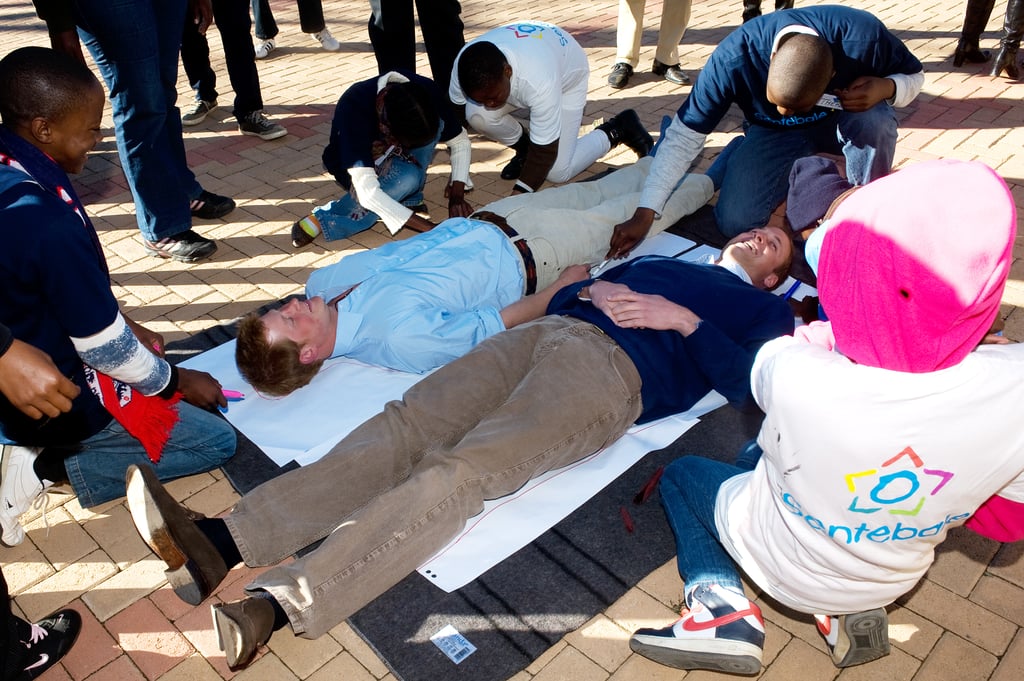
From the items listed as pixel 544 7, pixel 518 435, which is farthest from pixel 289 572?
pixel 544 7

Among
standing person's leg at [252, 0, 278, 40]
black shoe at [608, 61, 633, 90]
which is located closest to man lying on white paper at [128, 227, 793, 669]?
black shoe at [608, 61, 633, 90]

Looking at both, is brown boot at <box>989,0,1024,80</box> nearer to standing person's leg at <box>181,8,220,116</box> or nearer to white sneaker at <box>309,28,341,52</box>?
white sneaker at <box>309,28,341,52</box>

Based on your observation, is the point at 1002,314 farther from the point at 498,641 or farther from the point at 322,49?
the point at 322,49

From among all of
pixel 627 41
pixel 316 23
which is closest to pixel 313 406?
pixel 627 41

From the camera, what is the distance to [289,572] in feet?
7.39

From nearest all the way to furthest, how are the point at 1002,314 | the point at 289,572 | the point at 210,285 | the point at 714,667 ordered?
the point at 714,667 < the point at 289,572 < the point at 1002,314 < the point at 210,285

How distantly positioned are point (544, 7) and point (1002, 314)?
5.75 m

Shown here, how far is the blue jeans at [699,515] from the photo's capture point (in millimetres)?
2291

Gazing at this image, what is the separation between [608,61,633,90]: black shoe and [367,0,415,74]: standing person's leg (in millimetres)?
1372

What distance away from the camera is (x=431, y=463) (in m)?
2.49

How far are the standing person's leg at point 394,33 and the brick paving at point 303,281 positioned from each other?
75 cm

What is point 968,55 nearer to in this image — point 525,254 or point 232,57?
point 525,254

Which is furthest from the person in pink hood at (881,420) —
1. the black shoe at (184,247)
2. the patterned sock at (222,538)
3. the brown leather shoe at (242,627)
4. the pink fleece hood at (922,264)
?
the black shoe at (184,247)

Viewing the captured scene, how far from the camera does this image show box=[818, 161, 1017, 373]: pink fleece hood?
1489mm
